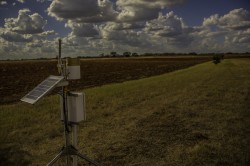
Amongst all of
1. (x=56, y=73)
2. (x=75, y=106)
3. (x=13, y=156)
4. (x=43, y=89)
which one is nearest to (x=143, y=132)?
(x=13, y=156)

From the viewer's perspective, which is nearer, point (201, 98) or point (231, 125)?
point (231, 125)

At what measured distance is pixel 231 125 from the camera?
9867 mm

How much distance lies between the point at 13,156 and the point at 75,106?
11.0ft

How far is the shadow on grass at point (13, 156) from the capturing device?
7301mm

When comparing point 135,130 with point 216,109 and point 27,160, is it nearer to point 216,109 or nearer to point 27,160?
point 27,160

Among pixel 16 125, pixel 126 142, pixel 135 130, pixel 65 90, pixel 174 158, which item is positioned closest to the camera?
pixel 65 90

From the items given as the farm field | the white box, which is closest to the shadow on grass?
the white box

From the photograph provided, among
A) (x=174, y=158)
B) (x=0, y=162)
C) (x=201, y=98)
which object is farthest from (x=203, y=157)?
(x=201, y=98)

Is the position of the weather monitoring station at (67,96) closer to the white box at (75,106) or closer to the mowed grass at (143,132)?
the white box at (75,106)

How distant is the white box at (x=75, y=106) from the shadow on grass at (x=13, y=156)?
2.53 m

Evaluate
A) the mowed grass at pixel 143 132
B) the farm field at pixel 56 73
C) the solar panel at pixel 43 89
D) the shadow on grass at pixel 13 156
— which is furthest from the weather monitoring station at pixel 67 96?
the farm field at pixel 56 73

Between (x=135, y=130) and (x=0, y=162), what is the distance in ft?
13.6

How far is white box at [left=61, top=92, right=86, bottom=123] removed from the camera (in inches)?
216

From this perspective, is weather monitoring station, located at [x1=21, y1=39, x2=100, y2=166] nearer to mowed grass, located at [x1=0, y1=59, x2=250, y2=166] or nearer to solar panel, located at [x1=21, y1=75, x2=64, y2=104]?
solar panel, located at [x1=21, y1=75, x2=64, y2=104]
